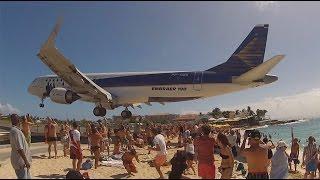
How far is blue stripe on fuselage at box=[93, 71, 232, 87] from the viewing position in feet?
86.0

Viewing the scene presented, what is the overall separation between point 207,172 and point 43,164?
754 cm

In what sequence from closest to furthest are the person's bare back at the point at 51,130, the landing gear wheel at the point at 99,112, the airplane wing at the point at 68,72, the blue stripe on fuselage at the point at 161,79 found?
1. the person's bare back at the point at 51,130
2. the airplane wing at the point at 68,72
3. the blue stripe on fuselage at the point at 161,79
4. the landing gear wheel at the point at 99,112

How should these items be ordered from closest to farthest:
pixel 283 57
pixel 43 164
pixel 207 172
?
pixel 207 172
pixel 43 164
pixel 283 57

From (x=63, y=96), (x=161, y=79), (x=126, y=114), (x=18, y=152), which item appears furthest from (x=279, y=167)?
(x=126, y=114)

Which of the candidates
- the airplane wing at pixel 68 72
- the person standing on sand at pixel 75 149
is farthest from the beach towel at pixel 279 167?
the airplane wing at pixel 68 72

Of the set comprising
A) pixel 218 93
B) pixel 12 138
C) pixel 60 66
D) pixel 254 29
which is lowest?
pixel 12 138

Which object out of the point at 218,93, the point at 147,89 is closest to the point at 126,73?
the point at 147,89

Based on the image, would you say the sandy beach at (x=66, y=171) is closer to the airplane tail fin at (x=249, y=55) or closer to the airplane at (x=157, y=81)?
the airplane at (x=157, y=81)

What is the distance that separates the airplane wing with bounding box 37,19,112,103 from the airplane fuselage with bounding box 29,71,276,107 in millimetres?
761

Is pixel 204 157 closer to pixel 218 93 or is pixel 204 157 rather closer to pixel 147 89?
pixel 218 93

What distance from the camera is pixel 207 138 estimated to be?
29.1 feet

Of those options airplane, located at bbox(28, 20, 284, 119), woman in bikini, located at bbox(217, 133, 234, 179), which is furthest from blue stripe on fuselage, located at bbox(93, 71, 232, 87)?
woman in bikini, located at bbox(217, 133, 234, 179)

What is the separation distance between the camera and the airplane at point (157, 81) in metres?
25.7

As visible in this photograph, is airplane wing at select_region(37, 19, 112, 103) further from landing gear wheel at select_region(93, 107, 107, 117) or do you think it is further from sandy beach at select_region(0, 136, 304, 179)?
sandy beach at select_region(0, 136, 304, 179)
